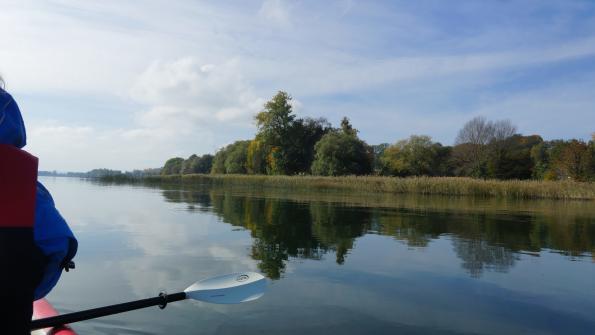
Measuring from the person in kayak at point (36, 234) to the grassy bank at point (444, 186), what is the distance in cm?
2628

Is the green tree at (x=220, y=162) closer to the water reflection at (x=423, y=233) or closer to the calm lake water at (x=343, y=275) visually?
the water reflection at (x=423, y=233)

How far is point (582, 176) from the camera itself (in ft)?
101

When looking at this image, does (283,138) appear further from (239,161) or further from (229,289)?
(229,289)

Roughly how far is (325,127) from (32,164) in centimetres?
4594

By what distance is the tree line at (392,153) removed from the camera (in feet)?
128

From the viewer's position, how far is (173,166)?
92562mm

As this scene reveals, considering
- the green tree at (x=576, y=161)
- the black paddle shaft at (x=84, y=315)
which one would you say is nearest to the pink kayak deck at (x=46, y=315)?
the black paddle shaft at (x=84, y=315)

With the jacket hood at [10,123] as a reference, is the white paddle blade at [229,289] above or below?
below

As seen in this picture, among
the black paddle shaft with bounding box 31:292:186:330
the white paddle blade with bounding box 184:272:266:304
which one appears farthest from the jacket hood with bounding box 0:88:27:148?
the white paddle blade with bounding box 184:272:266:304

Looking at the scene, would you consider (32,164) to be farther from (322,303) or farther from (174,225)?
(174,225)

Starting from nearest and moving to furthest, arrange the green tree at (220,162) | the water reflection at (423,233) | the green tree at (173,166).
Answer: the water reflection at (423,233) < the green tree at (220,162) < the green tree at (173,166)

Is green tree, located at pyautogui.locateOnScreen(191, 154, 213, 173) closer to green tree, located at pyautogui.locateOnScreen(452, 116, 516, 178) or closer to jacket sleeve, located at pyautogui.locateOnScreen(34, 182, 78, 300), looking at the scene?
green tree, located at pyautogui.locateOnScreen(452, 116, 516, 178)

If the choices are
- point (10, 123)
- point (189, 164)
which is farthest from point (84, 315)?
point (189, 164)

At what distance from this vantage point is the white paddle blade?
9.80 ft
